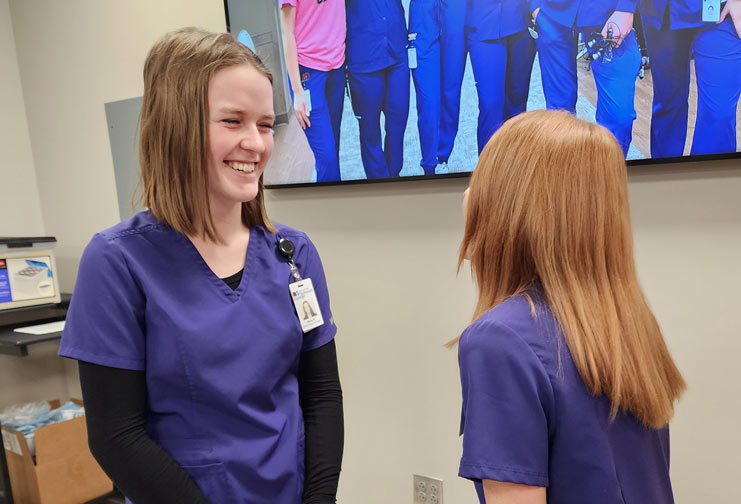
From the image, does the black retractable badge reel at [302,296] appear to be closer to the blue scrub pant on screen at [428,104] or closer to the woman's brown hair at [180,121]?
the woman's brown hair at [180,121]

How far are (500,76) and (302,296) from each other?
34.1 inches

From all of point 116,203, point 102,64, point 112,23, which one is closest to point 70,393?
point 116,203

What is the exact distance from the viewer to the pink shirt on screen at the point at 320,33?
1.65 metres

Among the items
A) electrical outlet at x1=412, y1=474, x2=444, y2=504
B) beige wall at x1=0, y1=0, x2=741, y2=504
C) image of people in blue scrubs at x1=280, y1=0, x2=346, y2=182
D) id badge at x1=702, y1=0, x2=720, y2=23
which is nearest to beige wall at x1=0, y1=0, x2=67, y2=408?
beige wall at x1=0, y1=0, x2=741, y2=504

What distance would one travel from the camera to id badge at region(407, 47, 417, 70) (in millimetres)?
1541

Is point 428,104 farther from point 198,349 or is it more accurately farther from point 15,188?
point 15,188

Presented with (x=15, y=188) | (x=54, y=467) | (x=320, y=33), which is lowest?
(x=54, y=467)

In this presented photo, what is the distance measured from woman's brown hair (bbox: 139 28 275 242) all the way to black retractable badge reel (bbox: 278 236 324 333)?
0.17m

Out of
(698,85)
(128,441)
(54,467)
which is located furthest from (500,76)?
(54,467)

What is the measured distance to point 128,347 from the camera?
2.67ft

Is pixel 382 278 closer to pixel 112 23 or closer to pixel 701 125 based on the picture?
pixel 701 125

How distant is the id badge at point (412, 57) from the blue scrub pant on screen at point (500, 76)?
0.17 m

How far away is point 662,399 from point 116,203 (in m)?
2.32

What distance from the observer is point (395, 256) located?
1.73 meters
